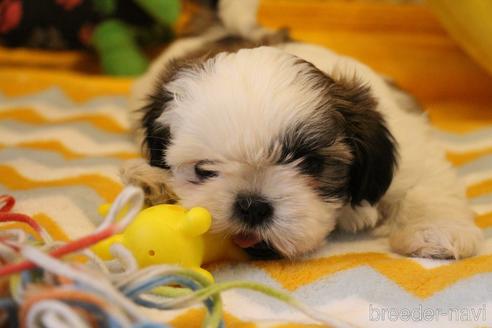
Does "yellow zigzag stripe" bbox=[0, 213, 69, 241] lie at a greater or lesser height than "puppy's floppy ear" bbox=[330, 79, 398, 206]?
lesser

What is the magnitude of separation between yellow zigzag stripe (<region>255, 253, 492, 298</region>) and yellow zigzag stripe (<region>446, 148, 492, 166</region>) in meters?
0.89

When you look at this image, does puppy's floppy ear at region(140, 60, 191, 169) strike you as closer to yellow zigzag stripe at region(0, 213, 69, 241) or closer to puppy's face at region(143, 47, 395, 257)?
puppy's face at region(143, 47, 395, 257)

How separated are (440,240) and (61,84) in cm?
208

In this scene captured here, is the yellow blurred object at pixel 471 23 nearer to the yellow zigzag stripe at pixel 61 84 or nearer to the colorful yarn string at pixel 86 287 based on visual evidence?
the yellow zigzag stripe at pixel 61 84

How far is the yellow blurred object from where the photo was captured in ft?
8.32

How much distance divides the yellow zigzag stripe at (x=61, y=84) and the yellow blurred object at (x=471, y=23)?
149 cm

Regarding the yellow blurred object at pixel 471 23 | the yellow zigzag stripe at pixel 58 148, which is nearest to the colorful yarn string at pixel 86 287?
the yellow zigzag stripe at pixel 58 148

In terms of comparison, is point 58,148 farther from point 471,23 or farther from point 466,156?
point 471,23

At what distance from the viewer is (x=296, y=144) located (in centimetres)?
148

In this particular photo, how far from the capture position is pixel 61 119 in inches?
108

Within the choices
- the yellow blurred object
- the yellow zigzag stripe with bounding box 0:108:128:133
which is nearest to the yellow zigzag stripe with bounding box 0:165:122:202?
the yellow zigzag stripe with bounding box 0:108:128:133

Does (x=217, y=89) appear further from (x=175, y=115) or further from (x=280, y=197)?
(x=280, y=197)

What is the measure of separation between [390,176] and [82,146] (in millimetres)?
1250

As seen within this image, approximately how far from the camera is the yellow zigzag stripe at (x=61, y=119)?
2686 mm
